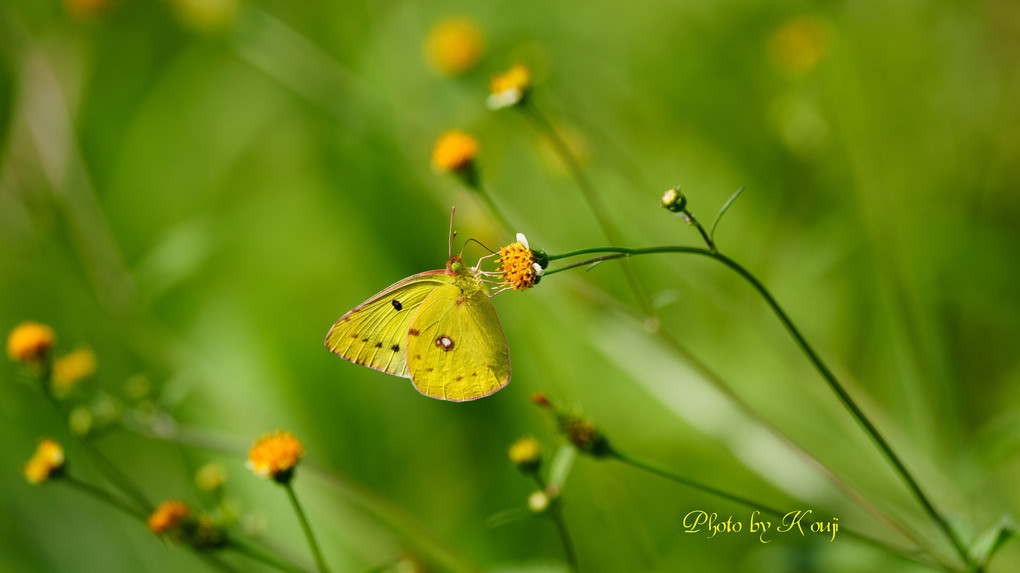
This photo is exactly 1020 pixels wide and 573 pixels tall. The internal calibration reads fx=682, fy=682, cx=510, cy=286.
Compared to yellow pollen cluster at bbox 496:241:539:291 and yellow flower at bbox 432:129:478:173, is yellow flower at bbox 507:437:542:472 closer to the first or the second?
yellow pollen cluster at bbox 496:241:539:291

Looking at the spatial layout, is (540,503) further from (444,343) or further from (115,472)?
(115,472)

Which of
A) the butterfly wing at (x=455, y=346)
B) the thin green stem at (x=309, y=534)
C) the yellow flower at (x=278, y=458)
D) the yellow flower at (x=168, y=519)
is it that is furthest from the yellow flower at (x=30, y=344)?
the butterfly wing at (x=455, y=346)

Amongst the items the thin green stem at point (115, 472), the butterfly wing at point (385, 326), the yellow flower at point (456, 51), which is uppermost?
the yellow flower at point (456, 51)

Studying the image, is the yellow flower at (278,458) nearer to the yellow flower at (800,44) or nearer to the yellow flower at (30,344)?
the yellow flower at (30,344)

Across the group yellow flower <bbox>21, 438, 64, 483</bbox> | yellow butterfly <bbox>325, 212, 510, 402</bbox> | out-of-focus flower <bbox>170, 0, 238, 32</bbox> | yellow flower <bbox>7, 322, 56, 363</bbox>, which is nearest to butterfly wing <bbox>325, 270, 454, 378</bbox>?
yellow butterfly <bbox>325, 212, 510, 402</bbox>

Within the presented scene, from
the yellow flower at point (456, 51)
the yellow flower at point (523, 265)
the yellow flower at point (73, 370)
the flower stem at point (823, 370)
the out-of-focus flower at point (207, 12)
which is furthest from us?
the out-of-focus flower at point (207, 12)

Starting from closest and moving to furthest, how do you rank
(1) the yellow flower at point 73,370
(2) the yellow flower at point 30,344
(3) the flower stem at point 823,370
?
(3) the flower stem at point 823,370 < (2) the yellow flower at point 30,344 < (1) the yellow flower at point 73,370

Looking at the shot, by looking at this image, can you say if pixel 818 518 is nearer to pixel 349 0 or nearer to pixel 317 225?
pixel 317 225
